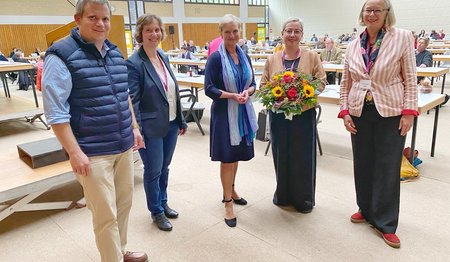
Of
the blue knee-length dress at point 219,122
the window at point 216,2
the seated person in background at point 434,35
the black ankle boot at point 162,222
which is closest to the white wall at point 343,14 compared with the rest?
the seated person in background at point 434,35

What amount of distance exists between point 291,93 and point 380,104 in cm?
51

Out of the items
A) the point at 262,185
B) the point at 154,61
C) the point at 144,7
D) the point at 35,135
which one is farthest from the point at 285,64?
the point at 144,7

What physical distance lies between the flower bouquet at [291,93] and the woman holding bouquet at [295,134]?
8 cm

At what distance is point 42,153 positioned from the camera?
2.77m

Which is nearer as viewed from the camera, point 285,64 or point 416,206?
point 285,64

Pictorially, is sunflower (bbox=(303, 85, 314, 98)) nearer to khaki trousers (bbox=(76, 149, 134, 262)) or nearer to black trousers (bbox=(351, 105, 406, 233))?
black trousers (bbox=(351, 105, 406, 233))

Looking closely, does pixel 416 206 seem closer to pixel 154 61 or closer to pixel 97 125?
pixel 154 61

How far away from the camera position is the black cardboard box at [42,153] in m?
2.74

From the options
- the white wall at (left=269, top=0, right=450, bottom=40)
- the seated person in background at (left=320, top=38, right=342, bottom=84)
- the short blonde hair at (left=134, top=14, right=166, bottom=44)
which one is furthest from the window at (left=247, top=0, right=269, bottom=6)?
the short blonde hair at (left=134, top=14, right=166, bottom=44)

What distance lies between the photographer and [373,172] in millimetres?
2146

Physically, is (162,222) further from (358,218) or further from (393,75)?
(393,75)

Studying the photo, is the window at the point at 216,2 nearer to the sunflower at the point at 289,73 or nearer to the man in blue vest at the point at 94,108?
the sunflower at the point at 289,73

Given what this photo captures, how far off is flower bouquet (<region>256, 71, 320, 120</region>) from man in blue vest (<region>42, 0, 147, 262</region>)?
0.97 meters

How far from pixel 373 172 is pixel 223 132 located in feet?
3.20
